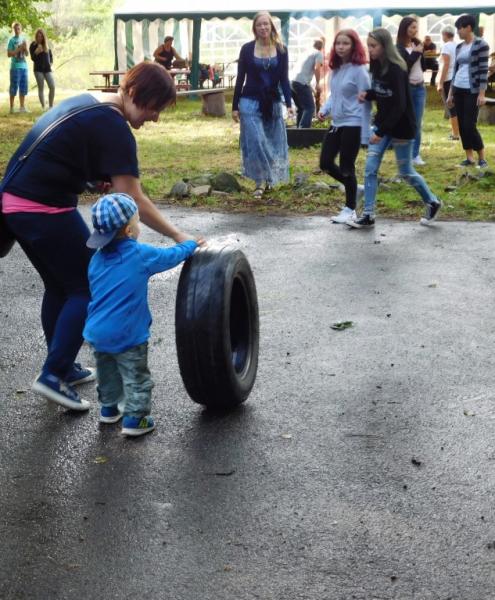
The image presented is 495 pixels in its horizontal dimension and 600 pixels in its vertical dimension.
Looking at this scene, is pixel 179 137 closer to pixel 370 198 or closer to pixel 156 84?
pixel 370 198

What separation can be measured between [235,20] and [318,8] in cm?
277

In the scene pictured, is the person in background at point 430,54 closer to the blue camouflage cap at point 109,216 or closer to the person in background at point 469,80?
the person in background at point 469,80

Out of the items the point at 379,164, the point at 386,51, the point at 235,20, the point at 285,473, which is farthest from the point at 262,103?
the point at 235,20

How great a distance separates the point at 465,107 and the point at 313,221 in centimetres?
418

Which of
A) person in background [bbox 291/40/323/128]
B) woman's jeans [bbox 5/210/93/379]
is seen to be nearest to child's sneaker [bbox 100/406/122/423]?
woman's jeans [bbox 5/210/93/379]

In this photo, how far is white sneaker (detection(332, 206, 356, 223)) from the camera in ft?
32.6

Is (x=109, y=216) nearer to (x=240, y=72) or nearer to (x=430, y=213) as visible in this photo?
(x=430, y=213)

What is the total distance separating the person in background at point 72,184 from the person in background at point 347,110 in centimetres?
527

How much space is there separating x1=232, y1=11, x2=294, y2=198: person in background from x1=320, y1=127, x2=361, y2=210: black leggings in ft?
4.39

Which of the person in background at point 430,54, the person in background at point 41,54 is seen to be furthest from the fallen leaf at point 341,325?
the person in background at point 430,54

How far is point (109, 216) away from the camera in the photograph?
4305mm

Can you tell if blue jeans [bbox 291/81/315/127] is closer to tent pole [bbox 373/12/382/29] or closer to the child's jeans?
tent pole [bbox 373/12/382/29]

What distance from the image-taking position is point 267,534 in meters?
3.67

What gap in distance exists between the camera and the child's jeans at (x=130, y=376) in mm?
4520
